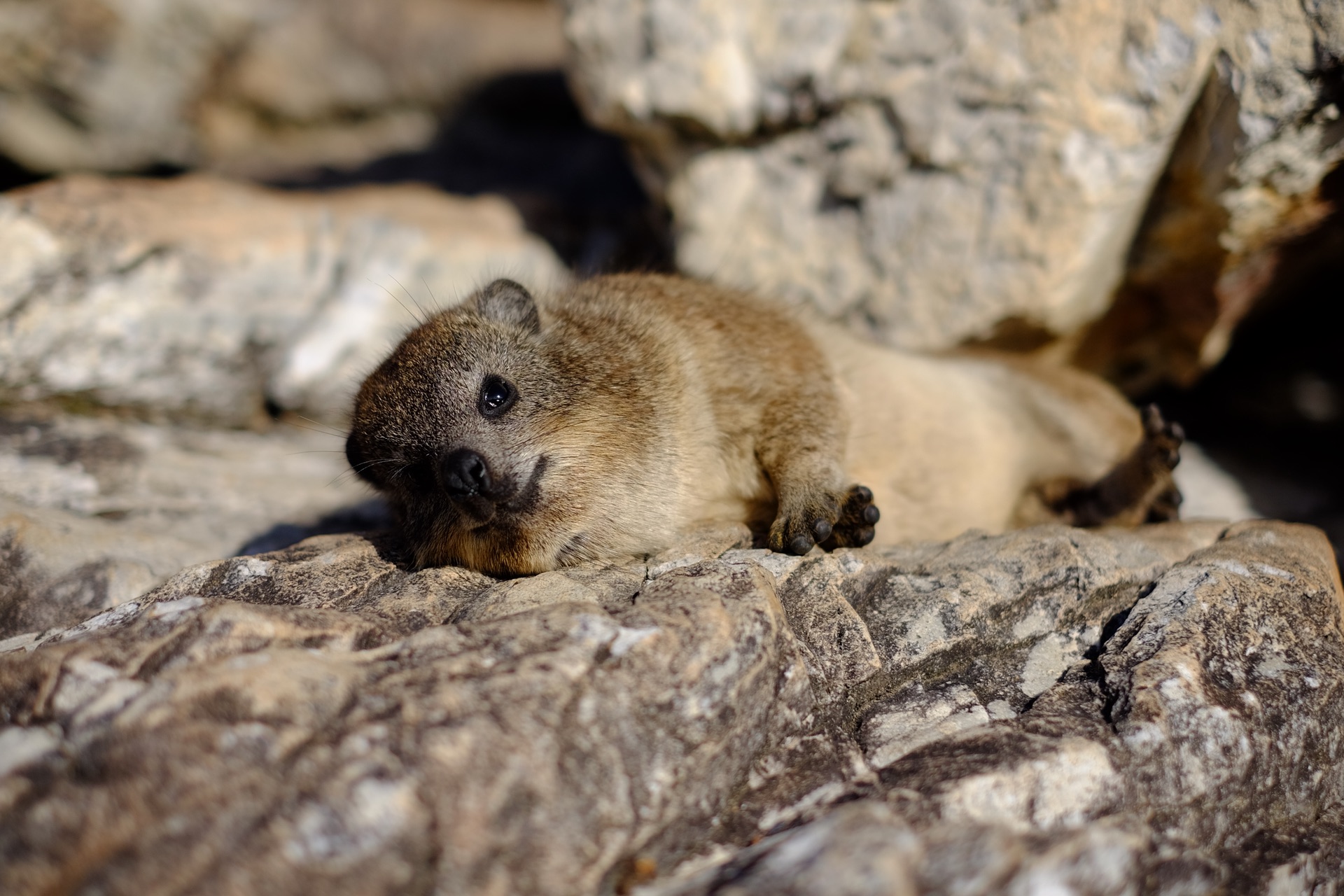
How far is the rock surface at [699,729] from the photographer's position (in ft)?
6.91

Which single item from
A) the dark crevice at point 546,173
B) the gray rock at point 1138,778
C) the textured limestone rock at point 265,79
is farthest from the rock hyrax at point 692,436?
the textured limestone rock at point 265,79

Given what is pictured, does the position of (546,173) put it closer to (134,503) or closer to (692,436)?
(134,503)

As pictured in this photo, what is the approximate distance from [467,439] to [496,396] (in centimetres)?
24

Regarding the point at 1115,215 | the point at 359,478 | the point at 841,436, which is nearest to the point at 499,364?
the point at 359,478

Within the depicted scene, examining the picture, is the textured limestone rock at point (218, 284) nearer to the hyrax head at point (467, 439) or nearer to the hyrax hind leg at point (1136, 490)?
the hyrax head at point (467, 439)

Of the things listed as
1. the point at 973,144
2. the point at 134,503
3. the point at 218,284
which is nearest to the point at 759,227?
the point at 973,144

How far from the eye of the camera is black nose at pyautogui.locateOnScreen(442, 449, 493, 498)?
11.1 feet

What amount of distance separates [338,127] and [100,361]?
18.2 ft

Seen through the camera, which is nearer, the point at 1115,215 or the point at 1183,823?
the point at 1183,823

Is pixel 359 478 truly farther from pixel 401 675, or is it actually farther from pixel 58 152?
pixel 58 152

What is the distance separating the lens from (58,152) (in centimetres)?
681

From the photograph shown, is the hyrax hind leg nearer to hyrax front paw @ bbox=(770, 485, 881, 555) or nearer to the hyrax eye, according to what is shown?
hyrax front paw @ bbox=(770, 485, 881, 555)

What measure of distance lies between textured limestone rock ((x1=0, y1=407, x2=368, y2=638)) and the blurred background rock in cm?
3

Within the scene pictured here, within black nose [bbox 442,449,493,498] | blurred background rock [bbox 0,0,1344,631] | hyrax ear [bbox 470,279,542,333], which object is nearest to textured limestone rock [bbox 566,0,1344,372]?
blurred background rock [bbox 0,0,1344,631]
